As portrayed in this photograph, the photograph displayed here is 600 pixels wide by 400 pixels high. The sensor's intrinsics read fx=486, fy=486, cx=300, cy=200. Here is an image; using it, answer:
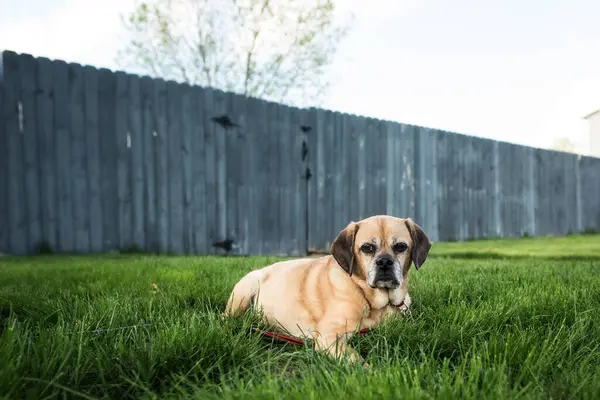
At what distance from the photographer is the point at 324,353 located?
1.67 m

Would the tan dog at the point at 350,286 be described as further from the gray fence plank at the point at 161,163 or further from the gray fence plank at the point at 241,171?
the gray fence plank at the point at 241,171

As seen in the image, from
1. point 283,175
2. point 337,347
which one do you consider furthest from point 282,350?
point 283,175

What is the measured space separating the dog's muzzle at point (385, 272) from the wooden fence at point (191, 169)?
16.1ft

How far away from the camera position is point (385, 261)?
6.45 feet

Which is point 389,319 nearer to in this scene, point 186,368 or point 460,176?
point 186,368

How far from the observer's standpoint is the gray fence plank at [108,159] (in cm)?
605

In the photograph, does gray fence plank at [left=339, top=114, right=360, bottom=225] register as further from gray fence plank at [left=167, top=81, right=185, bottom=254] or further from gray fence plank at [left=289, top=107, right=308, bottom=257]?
gray fence plank at [left=167, top=81, right=185, bottom=254]

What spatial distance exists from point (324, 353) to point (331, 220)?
622cm

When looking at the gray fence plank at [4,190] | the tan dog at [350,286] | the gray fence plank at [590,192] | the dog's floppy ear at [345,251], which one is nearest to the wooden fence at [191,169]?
the gray fence plank at [4,190]

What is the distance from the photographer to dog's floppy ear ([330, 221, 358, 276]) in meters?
2.07

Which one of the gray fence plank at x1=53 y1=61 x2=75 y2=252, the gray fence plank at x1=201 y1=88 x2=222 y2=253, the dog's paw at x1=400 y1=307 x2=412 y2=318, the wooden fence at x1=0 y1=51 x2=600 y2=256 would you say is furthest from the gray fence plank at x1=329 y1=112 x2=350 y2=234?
the dog's paw at x1=400 y1=307 x2=412 y2=318

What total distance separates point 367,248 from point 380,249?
0.06m

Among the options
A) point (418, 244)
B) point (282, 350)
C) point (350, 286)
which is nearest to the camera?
point (282, 350)

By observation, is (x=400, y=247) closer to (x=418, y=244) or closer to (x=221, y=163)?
(x=418, y=244)
